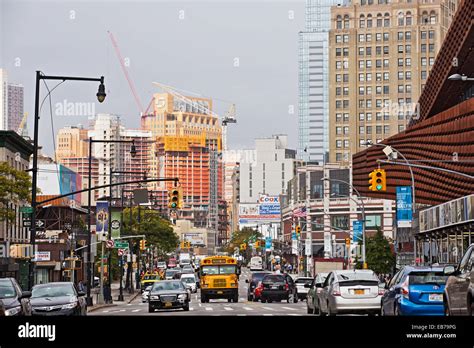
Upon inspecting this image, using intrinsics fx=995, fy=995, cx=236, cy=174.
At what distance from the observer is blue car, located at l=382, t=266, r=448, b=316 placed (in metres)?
23.9

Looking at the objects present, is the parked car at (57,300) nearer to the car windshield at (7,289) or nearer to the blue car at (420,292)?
the car windshield at (7,289)

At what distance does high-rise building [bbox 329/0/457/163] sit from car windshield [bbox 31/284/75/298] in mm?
165447

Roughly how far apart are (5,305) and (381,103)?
17767cm

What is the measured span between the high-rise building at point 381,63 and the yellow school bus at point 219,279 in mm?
130305

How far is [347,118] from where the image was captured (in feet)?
651

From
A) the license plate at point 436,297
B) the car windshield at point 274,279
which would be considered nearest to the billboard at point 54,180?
the car windshield at point 274,279

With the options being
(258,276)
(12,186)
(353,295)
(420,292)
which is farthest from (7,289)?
(258,276)

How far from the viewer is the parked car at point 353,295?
3017cm

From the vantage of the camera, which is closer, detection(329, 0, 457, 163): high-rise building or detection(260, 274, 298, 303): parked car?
detection(260, 274, 298, 303): parked car

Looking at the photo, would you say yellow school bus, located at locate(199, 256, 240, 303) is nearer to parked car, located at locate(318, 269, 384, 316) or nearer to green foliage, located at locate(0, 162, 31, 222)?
green foliage, located at locate(0, 162, 31, 222)

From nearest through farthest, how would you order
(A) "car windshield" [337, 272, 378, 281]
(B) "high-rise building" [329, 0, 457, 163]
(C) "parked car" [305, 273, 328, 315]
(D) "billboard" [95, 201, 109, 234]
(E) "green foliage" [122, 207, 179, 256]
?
1. (A) "car windshield" [337, 272, 378, 281]
2. (C) "parked car" [305, 273, 328, 315]
3. (D) "billboard" [95, 201, 109, 234]
4. (E) "green foliage" [122, 207, 179, 256]
5. (B) "high-rise building" [329, 0, 457, 163]

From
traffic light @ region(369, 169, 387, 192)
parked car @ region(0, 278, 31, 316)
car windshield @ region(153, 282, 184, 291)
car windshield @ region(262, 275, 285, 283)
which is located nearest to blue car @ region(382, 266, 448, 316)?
parked car @ region(0, 278, 31, 316)

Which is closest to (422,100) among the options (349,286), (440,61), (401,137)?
(401,137)
